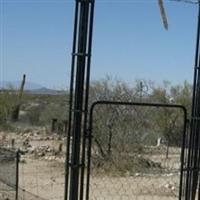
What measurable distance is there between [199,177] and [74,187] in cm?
167

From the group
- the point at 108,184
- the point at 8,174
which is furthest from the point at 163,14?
the point at 108,184

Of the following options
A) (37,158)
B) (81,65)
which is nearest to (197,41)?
(81,65)

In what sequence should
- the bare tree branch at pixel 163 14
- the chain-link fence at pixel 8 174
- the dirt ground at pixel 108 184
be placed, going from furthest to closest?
the dirt ground at pixel 108 184
the chain-link fence at pixel 8 174
the bare tree branch at pixel 163 14

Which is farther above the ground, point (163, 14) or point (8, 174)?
point (163, 14)

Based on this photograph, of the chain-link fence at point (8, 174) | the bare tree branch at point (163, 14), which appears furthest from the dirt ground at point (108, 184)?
the bare tree branch at point (163, 14)

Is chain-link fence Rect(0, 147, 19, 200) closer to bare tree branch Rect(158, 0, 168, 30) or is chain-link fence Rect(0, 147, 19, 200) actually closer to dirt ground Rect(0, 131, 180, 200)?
dirt ground Rect(0, 131, 180, 200)

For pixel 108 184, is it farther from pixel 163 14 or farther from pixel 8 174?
pixel 163 14

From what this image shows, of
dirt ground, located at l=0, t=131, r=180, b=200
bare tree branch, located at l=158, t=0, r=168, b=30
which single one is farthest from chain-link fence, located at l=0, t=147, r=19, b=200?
bare tree branch, located at l=158, t=0, r=168, b=30

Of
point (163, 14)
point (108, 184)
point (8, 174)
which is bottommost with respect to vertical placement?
point (108, 184)

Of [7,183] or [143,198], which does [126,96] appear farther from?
[7,183]

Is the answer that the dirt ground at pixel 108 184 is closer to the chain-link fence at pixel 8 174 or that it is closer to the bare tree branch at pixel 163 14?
the chain-link fence at pixel 8 174

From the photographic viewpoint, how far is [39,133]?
27.7 meters

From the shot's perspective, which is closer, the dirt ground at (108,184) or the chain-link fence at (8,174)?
the chain-link fence at (8,174)

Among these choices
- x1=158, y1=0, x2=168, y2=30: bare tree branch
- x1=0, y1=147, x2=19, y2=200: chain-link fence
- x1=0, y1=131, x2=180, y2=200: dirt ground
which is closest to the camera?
x1=158, y1=0, x2=168, y2=30: bare tree branch
